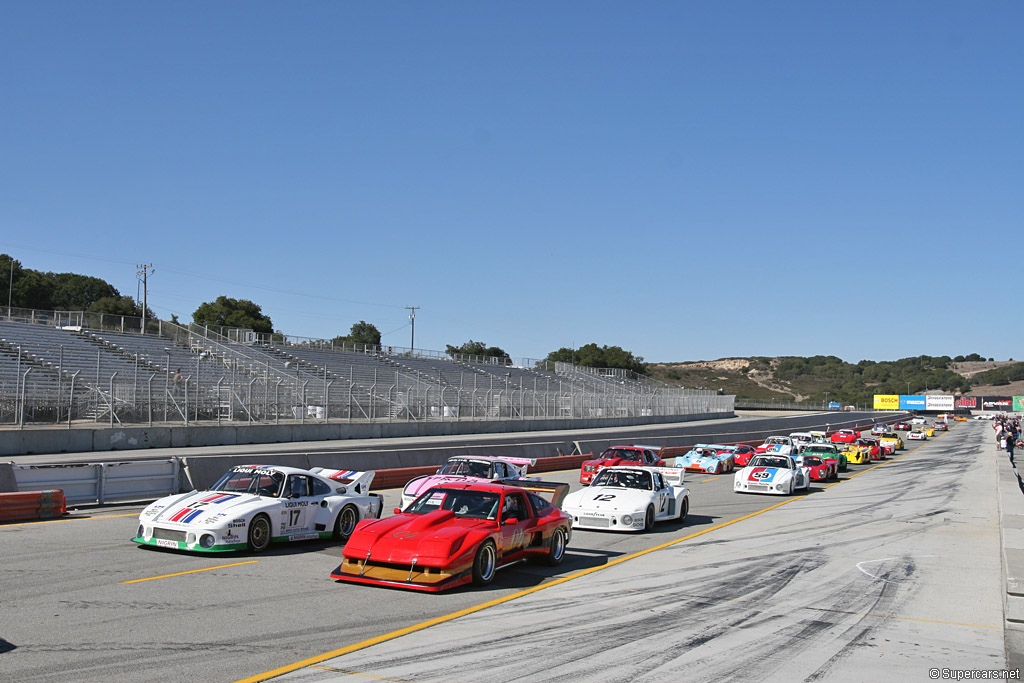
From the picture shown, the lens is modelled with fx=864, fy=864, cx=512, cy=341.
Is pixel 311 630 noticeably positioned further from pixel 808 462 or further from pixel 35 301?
pixel 35 301

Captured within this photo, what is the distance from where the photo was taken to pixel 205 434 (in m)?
32.7

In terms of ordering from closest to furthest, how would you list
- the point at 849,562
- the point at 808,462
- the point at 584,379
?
1. the point at 849,562
2. the point at 808,462
3. the point at 584,379

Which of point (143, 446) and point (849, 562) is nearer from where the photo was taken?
point (849, 562)

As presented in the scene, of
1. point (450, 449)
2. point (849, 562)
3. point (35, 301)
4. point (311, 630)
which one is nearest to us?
point (311, 630)

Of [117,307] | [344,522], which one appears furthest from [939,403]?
[344,522]

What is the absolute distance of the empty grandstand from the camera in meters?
29.8

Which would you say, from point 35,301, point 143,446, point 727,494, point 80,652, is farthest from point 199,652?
point 35,301

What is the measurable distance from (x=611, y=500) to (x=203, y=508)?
7.53 meters

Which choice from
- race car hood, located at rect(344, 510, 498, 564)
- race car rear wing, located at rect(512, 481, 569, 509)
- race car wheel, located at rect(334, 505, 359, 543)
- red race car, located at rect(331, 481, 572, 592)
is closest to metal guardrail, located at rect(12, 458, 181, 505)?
race car wheel, located at rect(334, 505, 359, 543)

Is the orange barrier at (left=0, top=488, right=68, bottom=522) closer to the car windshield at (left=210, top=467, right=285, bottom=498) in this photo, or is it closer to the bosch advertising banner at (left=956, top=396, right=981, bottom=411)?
the car windshield at (left=210, top=467, right=285, bottom=498)

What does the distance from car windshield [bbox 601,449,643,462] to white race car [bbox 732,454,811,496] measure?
300 cm

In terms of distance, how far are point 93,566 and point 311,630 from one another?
14.1ft

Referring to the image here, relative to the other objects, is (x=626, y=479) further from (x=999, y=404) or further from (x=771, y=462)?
(x=999, y=404)

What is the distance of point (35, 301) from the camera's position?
299 ft
